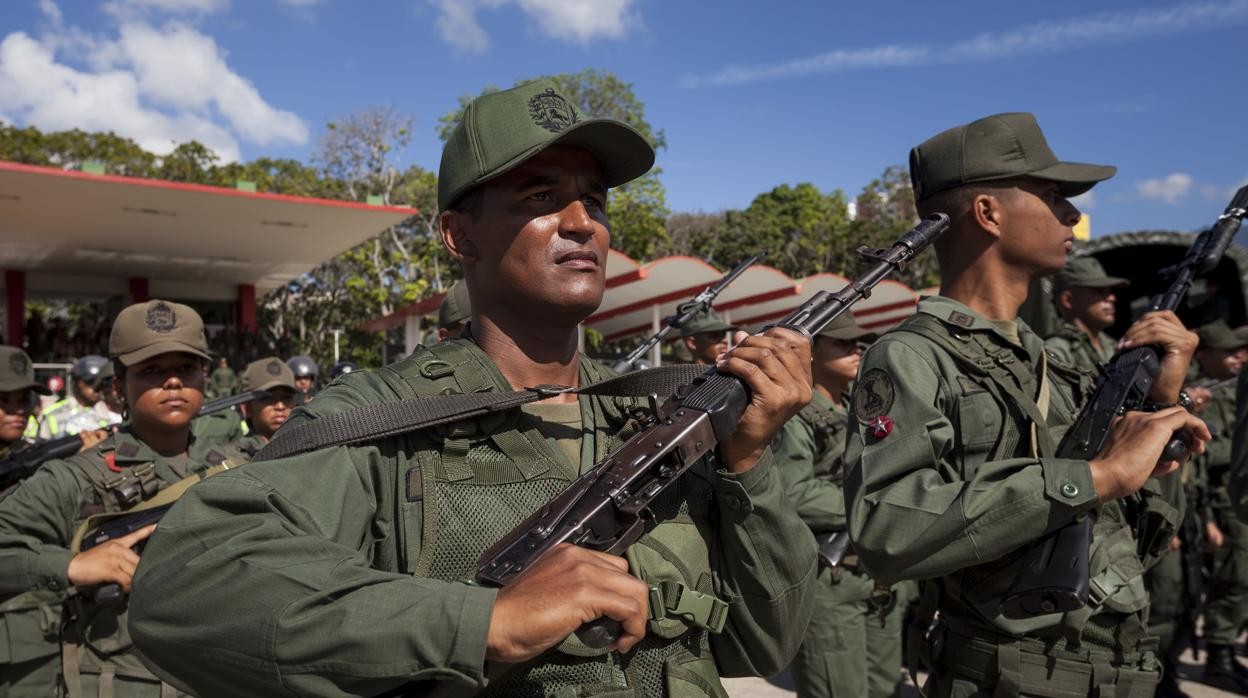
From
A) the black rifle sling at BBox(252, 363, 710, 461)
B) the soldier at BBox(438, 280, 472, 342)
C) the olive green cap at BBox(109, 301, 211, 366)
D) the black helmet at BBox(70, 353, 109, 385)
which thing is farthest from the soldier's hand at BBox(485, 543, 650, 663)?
the black helmet at BBox(70, 353, 109, 385)

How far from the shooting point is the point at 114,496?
411 cm

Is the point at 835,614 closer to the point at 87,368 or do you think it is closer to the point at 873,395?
the point at 873,395

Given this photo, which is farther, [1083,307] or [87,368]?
[87,368]

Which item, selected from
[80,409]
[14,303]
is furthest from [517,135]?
[14,303]

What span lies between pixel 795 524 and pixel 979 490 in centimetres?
85

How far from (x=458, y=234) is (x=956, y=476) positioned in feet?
5.67

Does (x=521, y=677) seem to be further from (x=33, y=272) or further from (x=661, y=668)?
(x=33, y=272)

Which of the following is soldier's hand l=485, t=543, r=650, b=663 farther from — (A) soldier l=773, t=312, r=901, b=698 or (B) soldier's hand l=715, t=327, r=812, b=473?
(A) soldier l=773, t=312, r=901, b=698

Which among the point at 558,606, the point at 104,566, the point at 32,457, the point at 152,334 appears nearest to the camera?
the point at 558,606

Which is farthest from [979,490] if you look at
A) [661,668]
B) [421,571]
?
[421,571]

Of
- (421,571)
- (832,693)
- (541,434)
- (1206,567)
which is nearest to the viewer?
(421,571)

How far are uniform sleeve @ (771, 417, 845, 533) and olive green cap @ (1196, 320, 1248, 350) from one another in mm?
4211

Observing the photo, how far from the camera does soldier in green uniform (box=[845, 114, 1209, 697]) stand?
2.66 m

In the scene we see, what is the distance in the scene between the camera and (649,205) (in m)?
31.3
